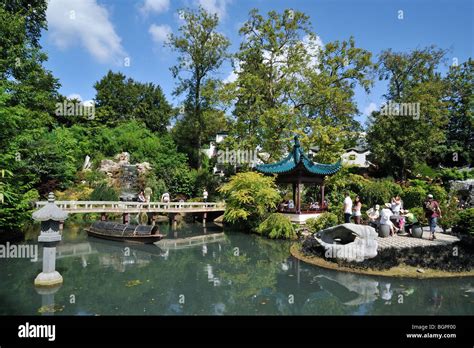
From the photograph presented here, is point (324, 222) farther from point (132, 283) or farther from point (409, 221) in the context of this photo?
point (132, 283)

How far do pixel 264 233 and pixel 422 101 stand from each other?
18617 mm

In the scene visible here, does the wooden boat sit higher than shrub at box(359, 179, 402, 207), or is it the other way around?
shrub at box(359, 179, 402, 207)

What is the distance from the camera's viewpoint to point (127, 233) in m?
15.2

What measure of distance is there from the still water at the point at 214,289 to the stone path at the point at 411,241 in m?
2.10

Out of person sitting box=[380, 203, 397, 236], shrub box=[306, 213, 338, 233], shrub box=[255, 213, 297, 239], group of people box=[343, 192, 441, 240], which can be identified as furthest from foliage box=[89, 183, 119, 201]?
person sitting box=[380, 203, 397, 236]

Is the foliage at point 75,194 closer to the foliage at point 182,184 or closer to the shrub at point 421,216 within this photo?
the foliage at point 182,184

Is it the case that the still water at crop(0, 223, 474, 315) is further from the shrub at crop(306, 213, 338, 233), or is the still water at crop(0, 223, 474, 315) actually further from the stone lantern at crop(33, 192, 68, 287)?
the shrub at crop(306, 213, 338, 233)

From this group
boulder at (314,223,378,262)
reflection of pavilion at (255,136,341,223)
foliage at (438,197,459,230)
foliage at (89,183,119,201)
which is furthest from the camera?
foliage at (89,183,119,201)

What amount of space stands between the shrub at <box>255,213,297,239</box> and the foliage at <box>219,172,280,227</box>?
50.8 inches

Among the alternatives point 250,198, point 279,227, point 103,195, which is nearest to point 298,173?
point 250,198

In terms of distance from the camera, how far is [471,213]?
12.8 metres

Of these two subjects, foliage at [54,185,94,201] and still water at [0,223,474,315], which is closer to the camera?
still water at [0,223,474,315]

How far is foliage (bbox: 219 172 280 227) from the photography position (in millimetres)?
18312

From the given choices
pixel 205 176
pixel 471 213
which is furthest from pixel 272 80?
pixel 471 213
